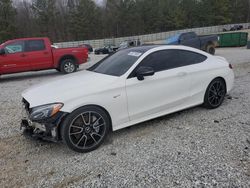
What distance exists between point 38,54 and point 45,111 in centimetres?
788

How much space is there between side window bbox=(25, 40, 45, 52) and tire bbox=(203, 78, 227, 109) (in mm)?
8142

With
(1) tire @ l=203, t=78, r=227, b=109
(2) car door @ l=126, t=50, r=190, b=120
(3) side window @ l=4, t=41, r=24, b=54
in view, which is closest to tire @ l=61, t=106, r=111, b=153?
(2) car door @ l=126, t=50, r=190, b=120

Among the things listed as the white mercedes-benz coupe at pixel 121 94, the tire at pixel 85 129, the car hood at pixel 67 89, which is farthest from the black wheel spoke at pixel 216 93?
the tire at pixel 85 129

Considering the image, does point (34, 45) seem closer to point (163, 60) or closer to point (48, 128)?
point (163, 60)

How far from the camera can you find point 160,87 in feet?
13.6

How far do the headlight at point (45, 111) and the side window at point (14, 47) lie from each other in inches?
311

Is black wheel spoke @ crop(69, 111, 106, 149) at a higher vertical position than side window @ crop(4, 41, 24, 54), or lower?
lower

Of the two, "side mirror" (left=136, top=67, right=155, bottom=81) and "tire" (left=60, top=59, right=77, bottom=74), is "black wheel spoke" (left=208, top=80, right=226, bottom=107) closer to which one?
"side mirror" (left=136, top=67, right=155, bottom=81)

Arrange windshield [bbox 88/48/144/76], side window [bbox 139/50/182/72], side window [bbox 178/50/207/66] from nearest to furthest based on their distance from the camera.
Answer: windshield [bbox 88/48/144/76] → side window [bbox 139/50/182/72] → side window [bbox 178/50/207/66]

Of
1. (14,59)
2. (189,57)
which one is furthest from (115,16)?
(189,57)

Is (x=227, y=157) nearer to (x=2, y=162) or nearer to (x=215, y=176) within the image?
(x=215, y=176)

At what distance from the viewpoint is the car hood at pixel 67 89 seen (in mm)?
3439

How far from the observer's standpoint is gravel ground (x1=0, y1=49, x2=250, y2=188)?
2871mm

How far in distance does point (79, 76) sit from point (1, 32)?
51934 millimetres
